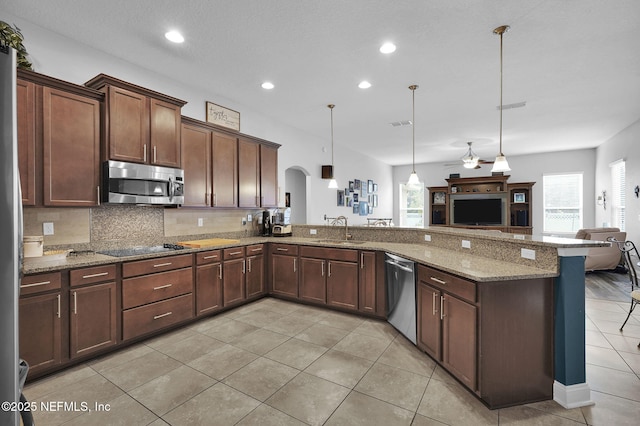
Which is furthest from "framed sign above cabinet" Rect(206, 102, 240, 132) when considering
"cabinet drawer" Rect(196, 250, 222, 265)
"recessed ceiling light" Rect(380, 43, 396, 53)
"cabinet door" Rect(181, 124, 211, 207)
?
"recessed ceiling light" Rect(380, 43, 396, 53)

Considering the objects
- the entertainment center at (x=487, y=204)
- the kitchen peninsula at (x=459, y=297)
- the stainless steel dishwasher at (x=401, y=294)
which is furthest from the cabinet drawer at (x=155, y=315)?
the entertainment center at (x=487, y=204)

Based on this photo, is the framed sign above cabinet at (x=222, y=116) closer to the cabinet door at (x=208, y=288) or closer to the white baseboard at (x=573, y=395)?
the cabinet door at (x=208, y=288)

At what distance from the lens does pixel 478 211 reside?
884 centimetres

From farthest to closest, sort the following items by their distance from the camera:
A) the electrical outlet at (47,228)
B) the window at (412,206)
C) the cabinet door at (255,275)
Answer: the window at (412,206) → the cabinet door at (255,275) → the electrical outlet at (47,228)

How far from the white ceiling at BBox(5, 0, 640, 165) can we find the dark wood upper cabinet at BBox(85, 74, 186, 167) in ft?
1.55

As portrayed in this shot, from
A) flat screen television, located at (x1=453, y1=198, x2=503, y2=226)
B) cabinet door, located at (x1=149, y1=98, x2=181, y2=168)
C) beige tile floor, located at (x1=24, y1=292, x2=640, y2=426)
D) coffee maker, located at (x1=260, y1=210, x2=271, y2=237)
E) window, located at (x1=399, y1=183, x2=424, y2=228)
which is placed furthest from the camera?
window, located at (x1=399, y1=183, x2=424, y2=228)

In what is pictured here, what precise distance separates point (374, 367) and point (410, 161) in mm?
8331

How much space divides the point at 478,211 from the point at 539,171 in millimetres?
1956

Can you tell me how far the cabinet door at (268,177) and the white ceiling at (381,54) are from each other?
2.50 feet

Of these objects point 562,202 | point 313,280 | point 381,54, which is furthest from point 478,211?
point 381,54

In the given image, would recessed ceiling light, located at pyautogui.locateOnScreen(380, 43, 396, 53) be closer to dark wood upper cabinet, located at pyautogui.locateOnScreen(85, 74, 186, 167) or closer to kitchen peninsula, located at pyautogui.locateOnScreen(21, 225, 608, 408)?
kitchen peninsula, located at pyautogui.locateOnScreen(21, 225, 608, 408)

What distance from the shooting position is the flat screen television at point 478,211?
28.5 feet

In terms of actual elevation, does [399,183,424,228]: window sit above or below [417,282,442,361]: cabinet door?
above

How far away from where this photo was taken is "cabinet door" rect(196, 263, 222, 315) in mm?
3379
